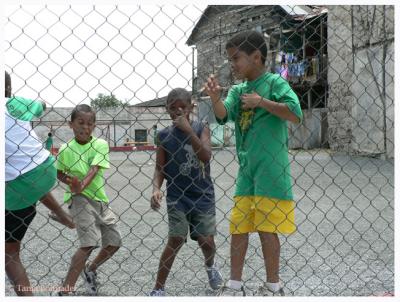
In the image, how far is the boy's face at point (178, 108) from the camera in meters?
2.88

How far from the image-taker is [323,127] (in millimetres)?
18094

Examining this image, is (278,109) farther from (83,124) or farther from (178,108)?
(83,124)

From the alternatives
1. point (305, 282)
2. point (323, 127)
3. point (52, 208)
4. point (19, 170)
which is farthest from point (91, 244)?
point (323, 127)

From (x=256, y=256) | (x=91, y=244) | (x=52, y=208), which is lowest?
A: (x=256, y=256)

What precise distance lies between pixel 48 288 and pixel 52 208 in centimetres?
50

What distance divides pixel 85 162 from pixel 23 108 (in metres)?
0.53

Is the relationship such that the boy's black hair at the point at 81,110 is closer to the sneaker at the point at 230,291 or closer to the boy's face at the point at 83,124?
the boy's face at the point at 83,124

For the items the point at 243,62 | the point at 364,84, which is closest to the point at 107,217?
the point at 243,62

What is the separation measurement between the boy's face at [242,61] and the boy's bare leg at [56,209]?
122 cm

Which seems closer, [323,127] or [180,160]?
[180,160]

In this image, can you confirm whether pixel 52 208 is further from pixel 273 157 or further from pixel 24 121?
pixel 273 157

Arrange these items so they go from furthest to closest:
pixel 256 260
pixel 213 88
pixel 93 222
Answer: pixel 256 260, pixel 93 222, pixel 213 88

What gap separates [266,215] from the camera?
263 centimetres

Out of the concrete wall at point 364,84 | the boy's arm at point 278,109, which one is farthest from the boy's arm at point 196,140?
the concrete wall at point 364,84
